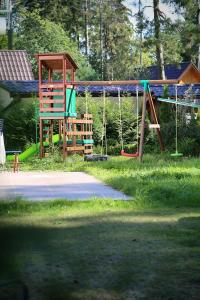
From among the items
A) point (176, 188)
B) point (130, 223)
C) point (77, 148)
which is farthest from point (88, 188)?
point (77, 148)

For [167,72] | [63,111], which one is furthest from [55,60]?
[167,72]

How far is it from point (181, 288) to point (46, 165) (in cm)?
788

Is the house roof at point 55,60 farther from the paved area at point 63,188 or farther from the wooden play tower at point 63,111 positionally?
the paved area at point 63,188

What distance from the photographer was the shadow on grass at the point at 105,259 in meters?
1.12

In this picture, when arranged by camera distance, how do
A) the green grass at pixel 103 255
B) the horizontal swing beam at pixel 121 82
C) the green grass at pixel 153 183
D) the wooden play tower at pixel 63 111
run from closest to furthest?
the green grass at pixel 103 255
the green grass at pixel 153 183
the horizontal swing beam at pixel 121 82
the wooden play tower at pixel 63 111

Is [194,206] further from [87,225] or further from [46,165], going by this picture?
[46,165]

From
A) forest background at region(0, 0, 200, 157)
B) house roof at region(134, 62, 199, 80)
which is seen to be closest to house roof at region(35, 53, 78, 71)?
forest background at region(0, 0, 200, 157)

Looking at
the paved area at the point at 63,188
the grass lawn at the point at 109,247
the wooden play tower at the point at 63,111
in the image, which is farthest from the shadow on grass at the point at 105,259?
the wooden play tower at the point at 63,111

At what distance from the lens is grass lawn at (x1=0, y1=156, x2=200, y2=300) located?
1.11 metres

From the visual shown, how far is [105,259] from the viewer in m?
2.49

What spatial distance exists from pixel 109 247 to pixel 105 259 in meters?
0.32

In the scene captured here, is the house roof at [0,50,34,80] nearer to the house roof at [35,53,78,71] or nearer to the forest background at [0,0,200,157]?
the forest background at [0,0,200,157]

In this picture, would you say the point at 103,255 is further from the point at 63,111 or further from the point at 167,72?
the point at 167,72

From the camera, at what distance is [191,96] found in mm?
14664
